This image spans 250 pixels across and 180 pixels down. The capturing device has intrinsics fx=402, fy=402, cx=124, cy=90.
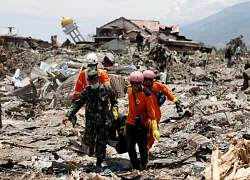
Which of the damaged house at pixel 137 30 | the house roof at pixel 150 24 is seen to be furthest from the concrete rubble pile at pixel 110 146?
the house roof at pixel 150 24

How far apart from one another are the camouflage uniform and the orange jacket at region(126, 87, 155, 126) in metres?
0.44

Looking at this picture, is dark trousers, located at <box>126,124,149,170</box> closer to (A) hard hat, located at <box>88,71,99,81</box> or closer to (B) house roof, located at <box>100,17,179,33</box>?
(A) hard hat, located at <box>88,71,99,81</box>

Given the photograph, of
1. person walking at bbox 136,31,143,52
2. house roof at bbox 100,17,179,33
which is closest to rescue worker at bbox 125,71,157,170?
person walking at bbox 136,31,143,52

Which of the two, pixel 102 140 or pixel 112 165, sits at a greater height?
pixel 102 140

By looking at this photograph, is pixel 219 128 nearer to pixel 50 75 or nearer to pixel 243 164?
pixel 243 164

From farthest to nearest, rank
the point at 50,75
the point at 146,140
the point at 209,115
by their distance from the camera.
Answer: the point at 50,75 < the point at 209,115 < the point at 146,140

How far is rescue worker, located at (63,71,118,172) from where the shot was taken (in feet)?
18.3

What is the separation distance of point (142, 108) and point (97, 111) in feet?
2.30

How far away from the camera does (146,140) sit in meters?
5.40

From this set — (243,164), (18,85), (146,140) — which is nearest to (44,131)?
(146,140)

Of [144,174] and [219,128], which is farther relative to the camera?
[219,128]

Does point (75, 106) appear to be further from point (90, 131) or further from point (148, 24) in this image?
point (148, 24)

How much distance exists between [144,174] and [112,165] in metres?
1.16

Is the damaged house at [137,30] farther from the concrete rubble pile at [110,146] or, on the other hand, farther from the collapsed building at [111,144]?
the collapsed building at [111,144]
